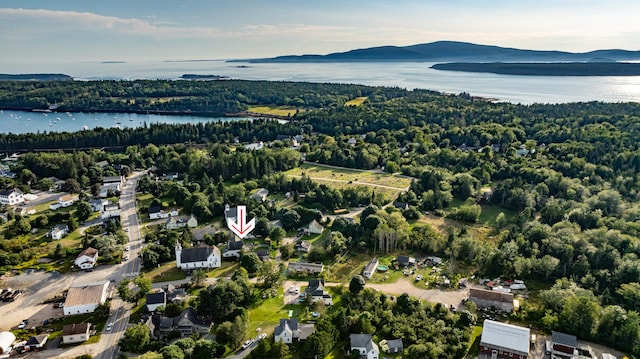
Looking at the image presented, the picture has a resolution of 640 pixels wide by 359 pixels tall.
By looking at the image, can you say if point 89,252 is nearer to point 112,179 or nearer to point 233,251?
point 233,251

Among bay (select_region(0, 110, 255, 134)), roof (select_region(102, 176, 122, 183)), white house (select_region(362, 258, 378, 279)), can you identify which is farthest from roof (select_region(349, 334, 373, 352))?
bay (select_region(0, 110, 255, 134))

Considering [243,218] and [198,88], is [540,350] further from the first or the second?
[198,88]

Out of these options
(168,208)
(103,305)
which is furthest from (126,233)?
(103,305)

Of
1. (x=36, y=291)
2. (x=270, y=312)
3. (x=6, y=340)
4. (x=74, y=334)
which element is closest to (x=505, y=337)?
(x=270, y=312)

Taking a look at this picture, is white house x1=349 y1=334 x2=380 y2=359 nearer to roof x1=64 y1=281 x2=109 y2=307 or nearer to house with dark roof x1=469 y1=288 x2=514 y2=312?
house with dark roof x1=469 y1=288 x2=514 y2=312

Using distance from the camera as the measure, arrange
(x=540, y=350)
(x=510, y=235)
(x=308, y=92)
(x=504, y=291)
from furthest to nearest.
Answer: (x=308, y=92) → (x=510, y=235) → (x=504, y=291) → (x=540, y=350)
